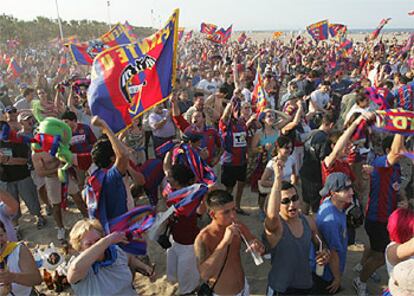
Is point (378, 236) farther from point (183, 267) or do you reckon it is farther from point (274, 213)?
point (183, 267)

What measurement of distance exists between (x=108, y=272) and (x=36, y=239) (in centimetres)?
371

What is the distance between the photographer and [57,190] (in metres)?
5.16

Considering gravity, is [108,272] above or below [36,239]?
above

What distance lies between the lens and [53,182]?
203 inches

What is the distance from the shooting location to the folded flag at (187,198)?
353cm

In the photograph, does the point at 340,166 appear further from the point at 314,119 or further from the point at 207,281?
the point at 314,119

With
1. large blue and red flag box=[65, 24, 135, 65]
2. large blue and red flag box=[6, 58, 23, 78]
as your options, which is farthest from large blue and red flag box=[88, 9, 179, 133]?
large blue and red flag box=[6, 58, 23, 78]

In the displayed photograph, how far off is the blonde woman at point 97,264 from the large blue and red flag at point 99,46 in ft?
23.9

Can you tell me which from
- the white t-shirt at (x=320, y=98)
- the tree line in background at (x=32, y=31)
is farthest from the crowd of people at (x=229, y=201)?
the tree line in background at (x=32, y=31)

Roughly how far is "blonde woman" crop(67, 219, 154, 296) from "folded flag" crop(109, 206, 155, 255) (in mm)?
112

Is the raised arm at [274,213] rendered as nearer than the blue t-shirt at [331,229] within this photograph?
Yes

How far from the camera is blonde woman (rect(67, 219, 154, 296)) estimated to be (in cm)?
238

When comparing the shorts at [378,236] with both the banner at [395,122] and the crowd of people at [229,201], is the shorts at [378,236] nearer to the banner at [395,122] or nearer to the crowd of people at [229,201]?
the crowd of people at [229,201]

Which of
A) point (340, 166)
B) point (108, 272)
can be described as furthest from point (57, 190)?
point (340, 166)
